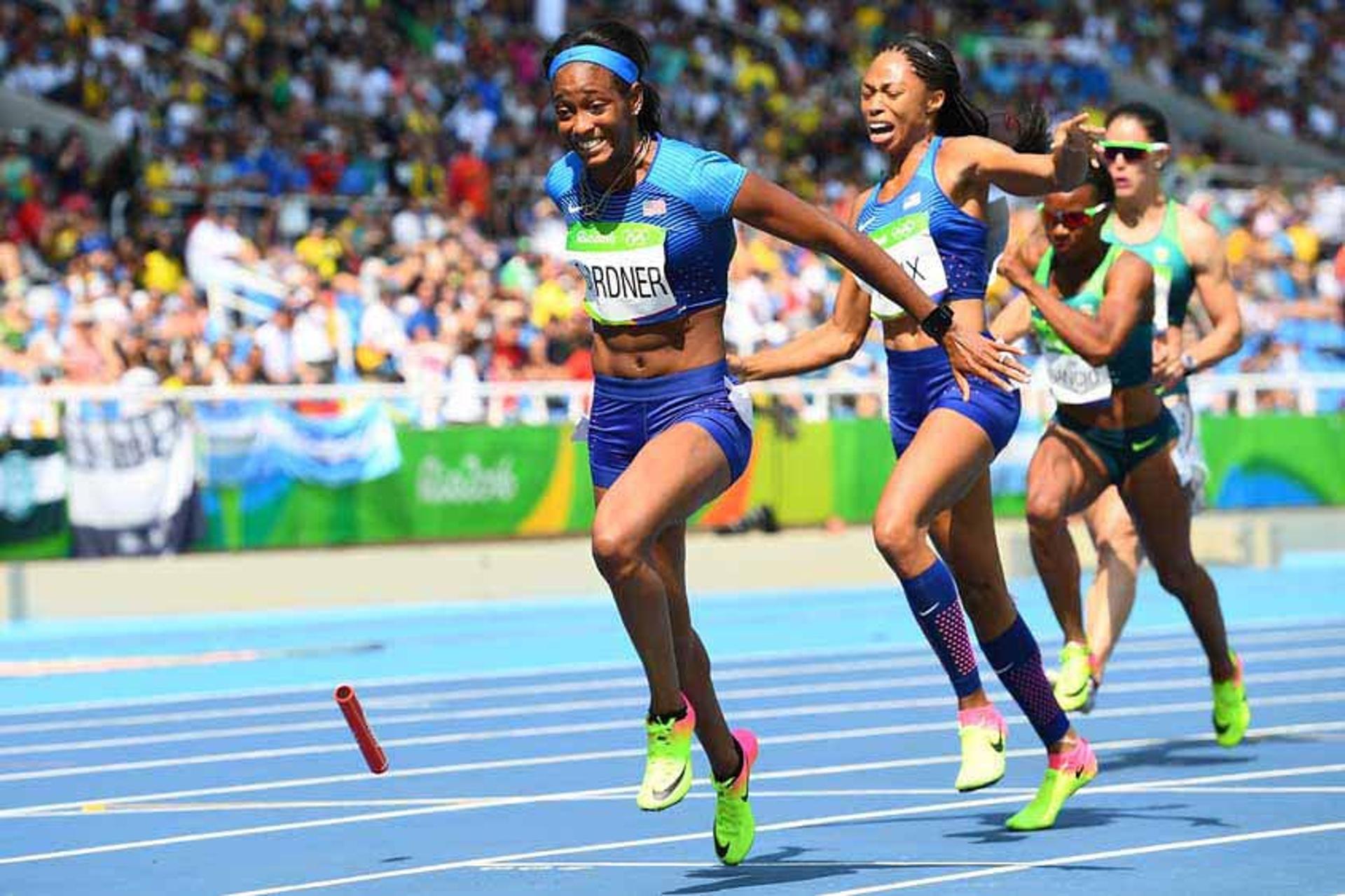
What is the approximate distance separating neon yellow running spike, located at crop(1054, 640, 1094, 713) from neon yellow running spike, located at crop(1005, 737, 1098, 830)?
6.46 ft

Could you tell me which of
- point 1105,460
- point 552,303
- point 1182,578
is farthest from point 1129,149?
point 552,303

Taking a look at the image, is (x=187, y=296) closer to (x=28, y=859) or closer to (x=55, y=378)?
(x=55, y=378)

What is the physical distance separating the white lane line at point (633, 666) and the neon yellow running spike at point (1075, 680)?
11.7 ft

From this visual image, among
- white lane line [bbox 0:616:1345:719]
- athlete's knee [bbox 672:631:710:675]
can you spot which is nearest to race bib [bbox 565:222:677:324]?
athlete's knee [bbox 672:631:710:675]

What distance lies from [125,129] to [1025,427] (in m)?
8.17

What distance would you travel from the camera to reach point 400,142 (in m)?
25.1

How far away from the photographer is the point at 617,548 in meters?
7.09

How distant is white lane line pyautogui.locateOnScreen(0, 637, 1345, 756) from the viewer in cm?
1136

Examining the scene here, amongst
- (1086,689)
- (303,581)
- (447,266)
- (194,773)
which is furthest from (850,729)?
(447,266)

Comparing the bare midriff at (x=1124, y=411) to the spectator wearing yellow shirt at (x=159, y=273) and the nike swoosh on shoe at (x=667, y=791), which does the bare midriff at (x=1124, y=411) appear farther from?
the spectator wearing yellow shirt at (x=159, y=273)

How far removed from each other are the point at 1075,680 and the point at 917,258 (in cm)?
255

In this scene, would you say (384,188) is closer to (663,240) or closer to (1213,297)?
(1213,297)

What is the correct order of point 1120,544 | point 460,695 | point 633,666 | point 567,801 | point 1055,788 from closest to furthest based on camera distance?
point 1055,788
point 567,801
point 1120,544
point 460,695
point 633,666

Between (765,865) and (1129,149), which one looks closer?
(765,865)
